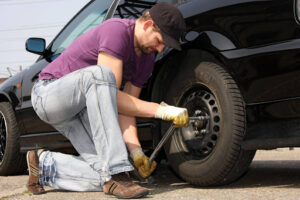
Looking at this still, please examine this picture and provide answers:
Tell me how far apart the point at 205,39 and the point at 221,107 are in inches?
16.4

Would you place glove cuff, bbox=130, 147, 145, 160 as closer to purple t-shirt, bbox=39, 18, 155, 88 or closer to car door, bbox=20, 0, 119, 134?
purple t-shirt, bbox=39, 18, 155, 88

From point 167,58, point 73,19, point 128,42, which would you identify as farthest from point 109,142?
point 73,19

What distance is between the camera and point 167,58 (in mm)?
→ 2768

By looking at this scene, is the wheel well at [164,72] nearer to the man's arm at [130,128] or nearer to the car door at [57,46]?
the man's arm at [130,128]

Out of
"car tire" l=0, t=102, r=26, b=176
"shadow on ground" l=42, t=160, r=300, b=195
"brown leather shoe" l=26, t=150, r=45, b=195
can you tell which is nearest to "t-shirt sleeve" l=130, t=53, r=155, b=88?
"shadow on ground" l=42, t=160, r=300, b=195

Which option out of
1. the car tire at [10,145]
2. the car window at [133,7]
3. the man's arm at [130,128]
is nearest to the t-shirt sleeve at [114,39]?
the man's arm at [130,128]

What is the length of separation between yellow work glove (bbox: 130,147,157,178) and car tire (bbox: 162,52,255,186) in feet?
0.61

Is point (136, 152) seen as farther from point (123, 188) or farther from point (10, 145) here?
point (10, 145)

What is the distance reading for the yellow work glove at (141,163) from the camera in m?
2.58

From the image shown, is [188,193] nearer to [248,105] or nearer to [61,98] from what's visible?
[248,105]

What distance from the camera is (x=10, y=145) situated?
3.98 metres

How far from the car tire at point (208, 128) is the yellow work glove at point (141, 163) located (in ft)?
0.61

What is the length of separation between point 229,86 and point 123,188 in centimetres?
81

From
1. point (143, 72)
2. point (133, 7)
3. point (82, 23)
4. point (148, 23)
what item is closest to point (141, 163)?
point (143, 72)
